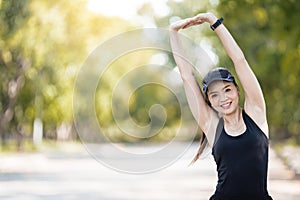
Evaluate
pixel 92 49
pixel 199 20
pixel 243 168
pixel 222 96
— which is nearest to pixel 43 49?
pixel 92 49

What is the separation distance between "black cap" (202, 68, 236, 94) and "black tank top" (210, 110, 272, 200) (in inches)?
10.2

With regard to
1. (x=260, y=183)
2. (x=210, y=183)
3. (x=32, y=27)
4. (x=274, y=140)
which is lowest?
(x=260, y=183)

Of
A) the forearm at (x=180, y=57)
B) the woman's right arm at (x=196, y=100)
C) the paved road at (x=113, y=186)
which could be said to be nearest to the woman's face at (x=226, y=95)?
the woman's right arm at (x=196, y=100)

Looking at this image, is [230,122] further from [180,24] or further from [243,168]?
[180,24]

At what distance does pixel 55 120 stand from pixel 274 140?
17.5 meters

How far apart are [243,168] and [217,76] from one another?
1.40ft

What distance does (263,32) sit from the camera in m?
26.2

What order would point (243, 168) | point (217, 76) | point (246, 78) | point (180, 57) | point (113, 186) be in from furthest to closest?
point (113, 186)
point (180, 57)
point (246, 78)
point (217, 76)
point (243, 168)

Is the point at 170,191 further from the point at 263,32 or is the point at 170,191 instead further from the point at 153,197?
the point at 263,32

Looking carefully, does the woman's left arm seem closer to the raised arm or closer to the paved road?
the raised arm

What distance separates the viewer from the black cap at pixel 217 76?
3207 millimetres

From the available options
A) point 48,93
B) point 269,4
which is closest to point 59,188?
point 269,4

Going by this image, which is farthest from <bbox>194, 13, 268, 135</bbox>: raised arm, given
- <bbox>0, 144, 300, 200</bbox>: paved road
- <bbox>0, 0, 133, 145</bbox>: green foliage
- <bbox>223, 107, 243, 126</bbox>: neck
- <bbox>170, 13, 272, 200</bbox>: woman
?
<bbox>0, 0, 133, 145</bbox>: green foliage

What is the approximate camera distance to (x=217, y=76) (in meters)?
3.21
